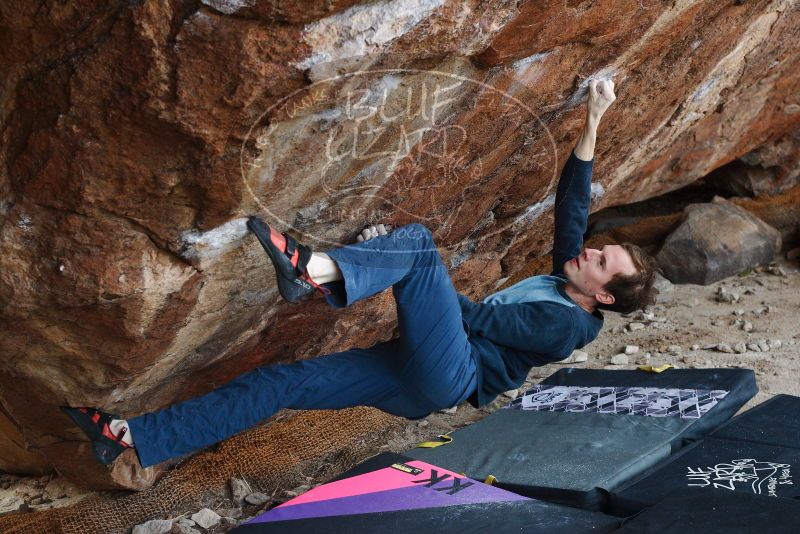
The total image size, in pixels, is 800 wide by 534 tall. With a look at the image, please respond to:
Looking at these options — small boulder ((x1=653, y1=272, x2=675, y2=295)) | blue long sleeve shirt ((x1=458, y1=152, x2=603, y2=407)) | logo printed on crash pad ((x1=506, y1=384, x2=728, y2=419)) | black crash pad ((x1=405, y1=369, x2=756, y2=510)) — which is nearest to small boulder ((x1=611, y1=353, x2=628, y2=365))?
black crash pad ((x1=405, y1=369, x2=756, y2=510))

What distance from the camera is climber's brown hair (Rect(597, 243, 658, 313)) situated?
2.88m

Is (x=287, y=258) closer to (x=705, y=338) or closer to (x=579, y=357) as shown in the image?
(x=579, y=357)

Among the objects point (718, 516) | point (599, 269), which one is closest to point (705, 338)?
point (599, 269)

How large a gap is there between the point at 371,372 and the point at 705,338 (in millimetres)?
2913

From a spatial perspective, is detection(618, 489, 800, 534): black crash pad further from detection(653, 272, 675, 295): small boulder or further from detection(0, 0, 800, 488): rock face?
detection(653, 272, 675, 295): small boulder

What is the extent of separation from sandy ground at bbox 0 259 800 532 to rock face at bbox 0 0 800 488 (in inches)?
24.2

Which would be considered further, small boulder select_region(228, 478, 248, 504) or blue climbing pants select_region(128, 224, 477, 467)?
small boulder select_region(228, 478, 248, 504)

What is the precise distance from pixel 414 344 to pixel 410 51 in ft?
2.96

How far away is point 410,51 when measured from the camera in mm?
2168

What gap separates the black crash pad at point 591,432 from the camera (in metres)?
3.00

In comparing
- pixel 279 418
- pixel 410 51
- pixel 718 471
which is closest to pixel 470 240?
pixel 279 418

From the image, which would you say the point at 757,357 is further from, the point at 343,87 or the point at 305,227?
the point at 343,87

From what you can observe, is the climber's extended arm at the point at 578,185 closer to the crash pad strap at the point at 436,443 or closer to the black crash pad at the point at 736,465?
the black crash pad at the point at 736,465

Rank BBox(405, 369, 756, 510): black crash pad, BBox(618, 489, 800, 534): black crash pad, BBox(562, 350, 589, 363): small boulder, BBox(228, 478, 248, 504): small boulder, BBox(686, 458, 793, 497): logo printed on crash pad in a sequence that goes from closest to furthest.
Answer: BBox(618, 489, 800, 534): black crash pad
BBox(686, 458, 793, 497): logo printed on crash pad
BBox(405, 369, 756, 510): black crash pad
BBox(228, 478, 248, 504): small boulder
BBox(562, 350, 589, 363): small boulder
